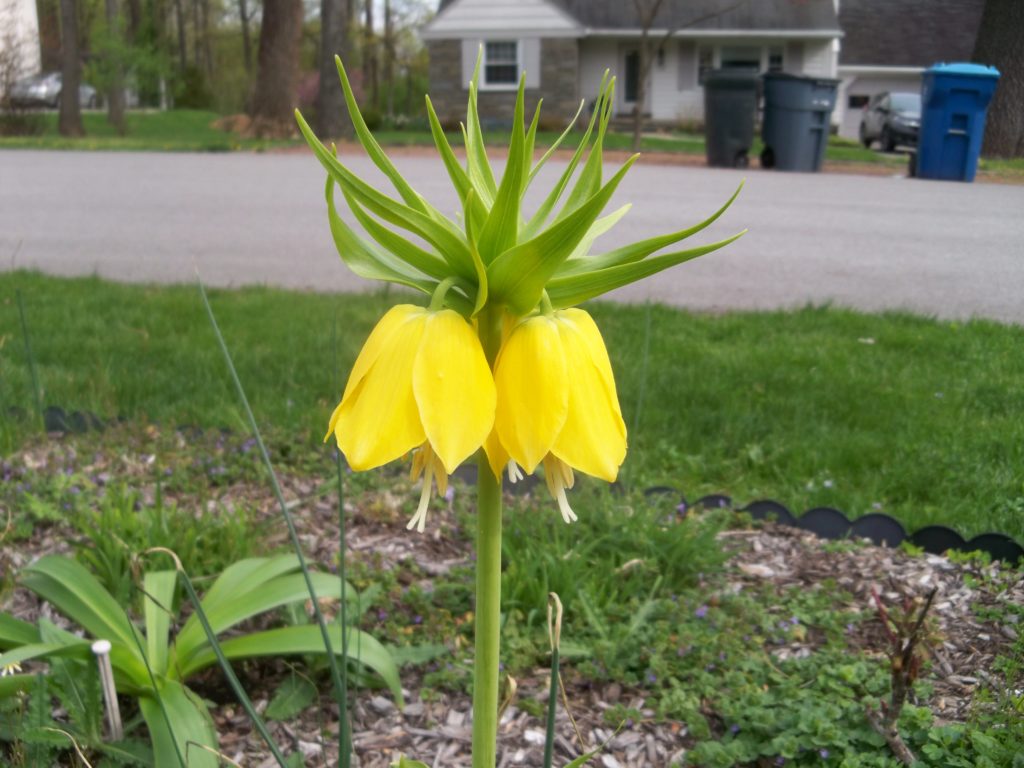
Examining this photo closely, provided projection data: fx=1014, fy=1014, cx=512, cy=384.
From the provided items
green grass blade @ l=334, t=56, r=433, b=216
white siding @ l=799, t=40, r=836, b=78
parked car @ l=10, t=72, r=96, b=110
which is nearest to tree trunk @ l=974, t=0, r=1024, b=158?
green grass blade @ l=334, t=56, r=433, b=216

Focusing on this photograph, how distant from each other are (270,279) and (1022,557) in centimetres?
597

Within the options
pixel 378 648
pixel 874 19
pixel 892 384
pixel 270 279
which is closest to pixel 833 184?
pixel 270 279

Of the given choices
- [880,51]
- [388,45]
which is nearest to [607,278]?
[880,51]

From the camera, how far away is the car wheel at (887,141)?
15.9m

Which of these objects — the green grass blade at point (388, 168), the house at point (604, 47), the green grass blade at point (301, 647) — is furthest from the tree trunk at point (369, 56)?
the green grass blade at point (388, 168)

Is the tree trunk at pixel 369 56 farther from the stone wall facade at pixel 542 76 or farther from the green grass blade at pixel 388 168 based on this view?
the green grass blade at pixel 388 168

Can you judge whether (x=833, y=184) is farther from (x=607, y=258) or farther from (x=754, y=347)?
(x=607, y=258)

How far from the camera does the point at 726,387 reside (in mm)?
4637

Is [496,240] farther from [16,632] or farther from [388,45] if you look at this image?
[388,45]

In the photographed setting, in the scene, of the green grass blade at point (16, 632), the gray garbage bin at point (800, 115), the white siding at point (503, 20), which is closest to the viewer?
the green grass blade at point (16, 632)

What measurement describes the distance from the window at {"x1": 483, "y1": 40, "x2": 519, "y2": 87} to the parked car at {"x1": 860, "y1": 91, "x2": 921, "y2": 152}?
12136 millimetres

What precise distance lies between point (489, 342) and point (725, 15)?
31041 millimetres

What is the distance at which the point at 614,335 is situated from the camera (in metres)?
5.55

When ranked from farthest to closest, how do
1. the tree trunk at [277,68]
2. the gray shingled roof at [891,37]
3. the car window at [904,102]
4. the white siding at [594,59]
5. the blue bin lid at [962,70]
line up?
the white siding at [594,59], the tree trunk at [277,68], the gray shingled roof at [891,37], the car window at [904,102], the blue bin lid at [962,70]
